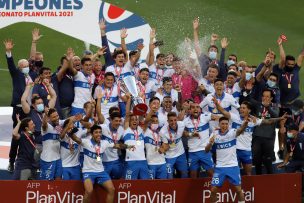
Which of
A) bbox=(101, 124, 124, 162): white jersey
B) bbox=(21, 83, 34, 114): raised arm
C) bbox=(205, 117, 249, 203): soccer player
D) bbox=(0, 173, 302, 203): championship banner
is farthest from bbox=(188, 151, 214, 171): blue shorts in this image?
bbox=(21, 83, 34, 114): raised arm

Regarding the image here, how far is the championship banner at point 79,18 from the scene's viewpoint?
23406 mm

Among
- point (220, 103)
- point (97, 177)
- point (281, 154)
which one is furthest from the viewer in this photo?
point (281, 154)

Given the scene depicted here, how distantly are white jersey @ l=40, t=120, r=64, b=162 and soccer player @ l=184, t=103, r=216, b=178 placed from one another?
2.29m

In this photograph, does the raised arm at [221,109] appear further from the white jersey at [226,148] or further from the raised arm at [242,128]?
the raised arm at [242,128]

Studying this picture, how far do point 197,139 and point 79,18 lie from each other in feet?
19.1

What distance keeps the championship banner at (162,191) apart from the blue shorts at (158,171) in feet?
1.61

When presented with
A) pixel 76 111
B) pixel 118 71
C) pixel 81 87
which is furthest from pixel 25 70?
pixel 118 71

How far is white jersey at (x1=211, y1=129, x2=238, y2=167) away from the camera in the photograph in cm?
1847

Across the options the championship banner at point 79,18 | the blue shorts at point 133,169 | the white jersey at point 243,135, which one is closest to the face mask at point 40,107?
the blue shorts at point 133,169

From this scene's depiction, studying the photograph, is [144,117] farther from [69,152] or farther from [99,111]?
[69,152]

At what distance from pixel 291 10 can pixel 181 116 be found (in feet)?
46.6

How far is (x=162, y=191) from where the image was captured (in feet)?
59.5

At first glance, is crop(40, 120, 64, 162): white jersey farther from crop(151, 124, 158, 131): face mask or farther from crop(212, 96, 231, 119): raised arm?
crop(212, 96, 231, 119): raised arm

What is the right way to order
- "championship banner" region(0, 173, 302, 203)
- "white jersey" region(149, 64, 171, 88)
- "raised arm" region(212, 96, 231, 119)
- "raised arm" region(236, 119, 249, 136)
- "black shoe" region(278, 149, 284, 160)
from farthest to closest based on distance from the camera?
"black shoe" region(278, 149, 284, 160), "white jersey" region(149, 64, 171, 88), "raised arm" region(212, 96, 231, 119), "raised arm" region(236, 119, 249, 136), "championship banner" region(0, 173, 302, 203)
